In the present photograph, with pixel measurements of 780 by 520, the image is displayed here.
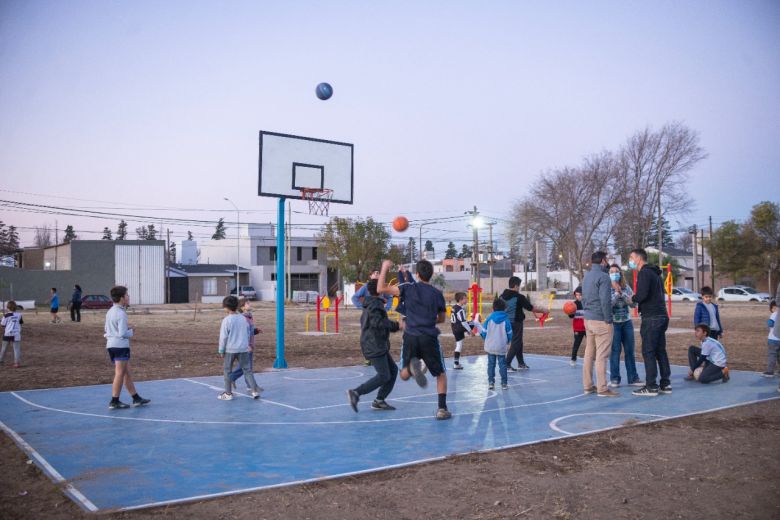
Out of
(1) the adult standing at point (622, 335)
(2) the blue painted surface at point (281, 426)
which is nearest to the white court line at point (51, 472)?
(2) the blue painted surface at point (281, 426)

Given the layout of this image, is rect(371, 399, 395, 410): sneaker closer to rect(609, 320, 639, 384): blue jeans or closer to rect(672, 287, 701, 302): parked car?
rect(609, 320, 639, 384): blue jeans

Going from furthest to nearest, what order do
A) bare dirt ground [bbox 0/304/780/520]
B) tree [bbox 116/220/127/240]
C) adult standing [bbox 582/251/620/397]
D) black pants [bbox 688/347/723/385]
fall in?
tree [bbox 116/220/127/240] < black pants [bbox 688/347/723/385] < adult standing [bbox 582/251/620/397] < bare dirt ground [bbox 0/304/780/520]

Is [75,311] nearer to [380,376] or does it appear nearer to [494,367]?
[494,367]

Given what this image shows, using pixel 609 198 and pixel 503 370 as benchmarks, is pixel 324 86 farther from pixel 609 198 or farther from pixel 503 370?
pixel 609 198

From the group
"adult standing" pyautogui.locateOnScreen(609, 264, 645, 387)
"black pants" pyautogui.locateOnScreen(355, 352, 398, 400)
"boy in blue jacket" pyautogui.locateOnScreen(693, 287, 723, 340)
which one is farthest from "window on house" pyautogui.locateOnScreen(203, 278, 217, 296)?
"black pants" pyautogui.locateOnScreen(355, 352, 398, 400)

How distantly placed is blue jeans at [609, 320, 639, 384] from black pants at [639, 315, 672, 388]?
680 millimetres

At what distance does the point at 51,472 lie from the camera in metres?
5.95

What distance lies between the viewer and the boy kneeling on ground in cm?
1096

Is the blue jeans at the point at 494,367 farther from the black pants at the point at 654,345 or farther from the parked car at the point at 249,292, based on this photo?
the parked car at the point at 249,292

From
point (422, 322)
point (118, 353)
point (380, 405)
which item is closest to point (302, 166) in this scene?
point (118, 353)

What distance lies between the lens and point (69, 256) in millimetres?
63156

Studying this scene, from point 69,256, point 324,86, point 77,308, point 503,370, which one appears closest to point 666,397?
point 503,370

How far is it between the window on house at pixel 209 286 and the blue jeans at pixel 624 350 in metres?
65.3

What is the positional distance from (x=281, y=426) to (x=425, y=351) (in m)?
2.04
